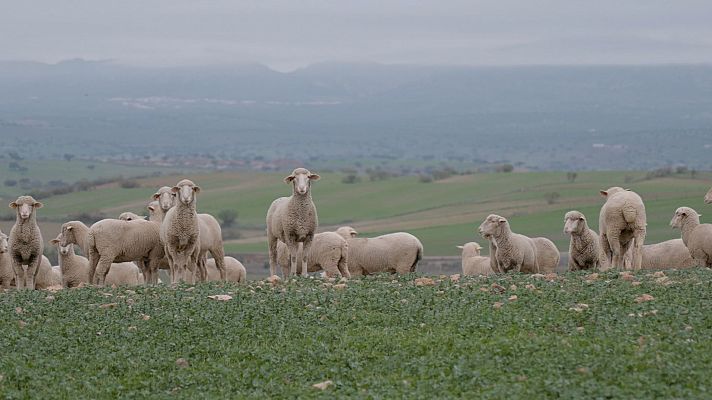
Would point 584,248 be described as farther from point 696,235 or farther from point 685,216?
point 696,235

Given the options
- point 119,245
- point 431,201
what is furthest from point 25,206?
point 431,201

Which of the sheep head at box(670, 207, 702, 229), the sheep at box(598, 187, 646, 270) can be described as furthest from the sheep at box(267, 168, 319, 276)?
the sheep head at box(670, 207, 702, 229)

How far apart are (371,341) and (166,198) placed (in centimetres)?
1104

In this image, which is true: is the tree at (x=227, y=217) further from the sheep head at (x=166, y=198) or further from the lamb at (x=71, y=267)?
the sheep head at (x=166, y=198)

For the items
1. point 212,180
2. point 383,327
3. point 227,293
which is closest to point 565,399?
point 383,327

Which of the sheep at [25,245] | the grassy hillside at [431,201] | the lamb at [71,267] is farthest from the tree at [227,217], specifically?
the sheep at [25,245]

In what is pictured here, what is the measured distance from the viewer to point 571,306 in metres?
15.1

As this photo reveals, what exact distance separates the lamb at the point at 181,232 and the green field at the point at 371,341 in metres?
4.66

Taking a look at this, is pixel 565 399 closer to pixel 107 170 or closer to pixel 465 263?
pixel 465 263

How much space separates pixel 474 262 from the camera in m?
26.8

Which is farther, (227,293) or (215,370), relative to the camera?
(227,293)

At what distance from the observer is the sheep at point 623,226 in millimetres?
22578

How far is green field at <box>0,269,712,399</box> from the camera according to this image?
1208 centimetres

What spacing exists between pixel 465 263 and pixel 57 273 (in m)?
9.30
